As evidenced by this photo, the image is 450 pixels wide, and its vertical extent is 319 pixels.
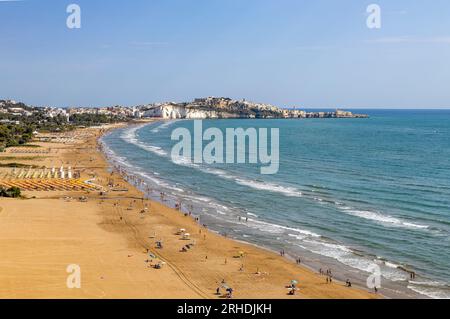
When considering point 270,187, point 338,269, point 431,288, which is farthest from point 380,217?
point 270,187

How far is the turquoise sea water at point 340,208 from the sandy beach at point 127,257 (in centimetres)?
228

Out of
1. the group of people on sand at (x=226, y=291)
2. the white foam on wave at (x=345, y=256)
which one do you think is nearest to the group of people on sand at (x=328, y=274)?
the white foam on wave at (x=345, y=256)

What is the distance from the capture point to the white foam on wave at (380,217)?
33.1m

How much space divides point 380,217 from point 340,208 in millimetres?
4039

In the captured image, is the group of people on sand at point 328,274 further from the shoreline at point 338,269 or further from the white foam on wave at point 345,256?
the white foam on wave at point 345,256

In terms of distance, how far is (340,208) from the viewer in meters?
38.6

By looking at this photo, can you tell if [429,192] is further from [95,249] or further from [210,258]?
[95,249]

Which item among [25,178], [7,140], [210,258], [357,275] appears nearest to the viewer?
[357,275]

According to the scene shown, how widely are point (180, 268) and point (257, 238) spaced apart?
7835 mm

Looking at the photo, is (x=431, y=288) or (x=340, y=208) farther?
(x=340, y=208)

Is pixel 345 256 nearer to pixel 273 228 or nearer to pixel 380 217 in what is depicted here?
pixel 273 228

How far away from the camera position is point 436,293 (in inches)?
861

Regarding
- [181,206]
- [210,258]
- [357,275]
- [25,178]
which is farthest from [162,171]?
[357,275]

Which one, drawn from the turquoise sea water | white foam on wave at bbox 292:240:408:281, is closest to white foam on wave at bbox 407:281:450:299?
the turquoise sea water
